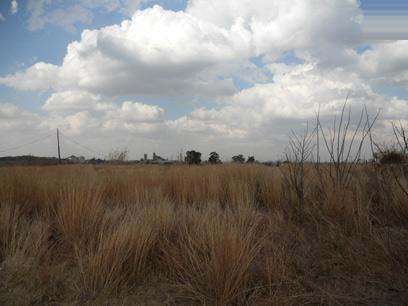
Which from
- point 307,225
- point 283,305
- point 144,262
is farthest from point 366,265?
point 144,262

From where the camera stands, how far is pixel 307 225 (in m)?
4.38

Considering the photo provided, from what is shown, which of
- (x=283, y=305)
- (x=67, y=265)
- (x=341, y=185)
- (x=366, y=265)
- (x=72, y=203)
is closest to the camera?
(x=283, y=305)

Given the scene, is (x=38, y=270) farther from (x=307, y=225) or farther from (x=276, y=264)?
(x=307, y=225)

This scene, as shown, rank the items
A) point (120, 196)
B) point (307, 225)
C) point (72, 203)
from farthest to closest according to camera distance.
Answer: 1. point (120, 196)
2. point (307, 225)
3. point (72, 203)

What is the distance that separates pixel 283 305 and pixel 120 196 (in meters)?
4.29

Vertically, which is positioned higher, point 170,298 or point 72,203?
point 72,203

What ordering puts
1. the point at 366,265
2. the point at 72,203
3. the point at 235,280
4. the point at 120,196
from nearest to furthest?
the point at 235,280 < the point at 366,265 < the point at 72,203 < the point at 120,196

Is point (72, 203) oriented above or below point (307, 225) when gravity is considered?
above

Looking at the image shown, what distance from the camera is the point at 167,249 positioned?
3.33m

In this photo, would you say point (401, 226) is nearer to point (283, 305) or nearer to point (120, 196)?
point (283, 305)

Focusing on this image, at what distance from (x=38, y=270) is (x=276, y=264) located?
6.62ft

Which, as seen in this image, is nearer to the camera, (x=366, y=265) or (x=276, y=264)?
(x=276, y=264)

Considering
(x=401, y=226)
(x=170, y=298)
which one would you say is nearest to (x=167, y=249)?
(x=170, y=298)

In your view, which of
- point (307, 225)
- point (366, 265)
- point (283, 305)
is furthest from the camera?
point (307, 225)
